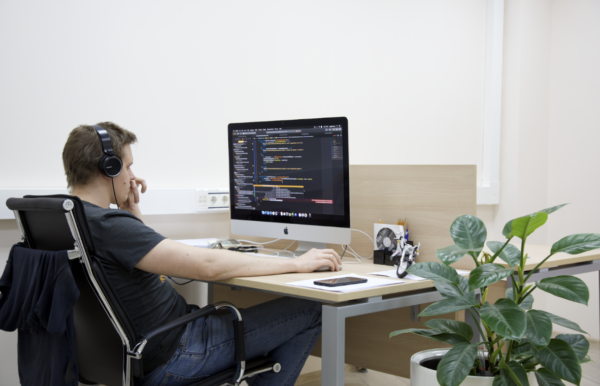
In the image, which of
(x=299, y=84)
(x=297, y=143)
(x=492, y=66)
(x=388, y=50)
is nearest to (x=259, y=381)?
(x=297, y=143)

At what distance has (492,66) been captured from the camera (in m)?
3.73

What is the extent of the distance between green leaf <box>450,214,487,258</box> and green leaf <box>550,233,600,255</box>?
0.19m

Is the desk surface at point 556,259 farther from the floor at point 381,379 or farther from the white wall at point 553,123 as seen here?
the white wall at point 553,123

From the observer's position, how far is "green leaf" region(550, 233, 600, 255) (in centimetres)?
140

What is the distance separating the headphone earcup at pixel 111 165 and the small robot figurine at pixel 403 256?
3.10ft

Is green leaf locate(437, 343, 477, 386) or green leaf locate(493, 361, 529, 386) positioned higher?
green leaf locate(437, 343, 477, 386)

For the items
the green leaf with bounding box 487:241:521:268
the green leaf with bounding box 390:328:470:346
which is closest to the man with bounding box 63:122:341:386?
the green leaf with bounding box 390:328:470:346

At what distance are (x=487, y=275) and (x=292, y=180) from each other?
93cm

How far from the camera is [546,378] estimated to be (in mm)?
1412

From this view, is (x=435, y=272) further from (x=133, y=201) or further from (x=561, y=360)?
(x=133, y=201)

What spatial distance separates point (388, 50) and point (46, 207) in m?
2.50

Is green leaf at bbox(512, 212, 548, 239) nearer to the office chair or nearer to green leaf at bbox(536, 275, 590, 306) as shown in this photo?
green leaf at bbox(536, 275, 590, 306)

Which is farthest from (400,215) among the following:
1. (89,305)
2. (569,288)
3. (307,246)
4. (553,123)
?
(553,123)

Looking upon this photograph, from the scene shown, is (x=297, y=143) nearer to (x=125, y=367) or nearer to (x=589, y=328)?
(x=125, y=367)
